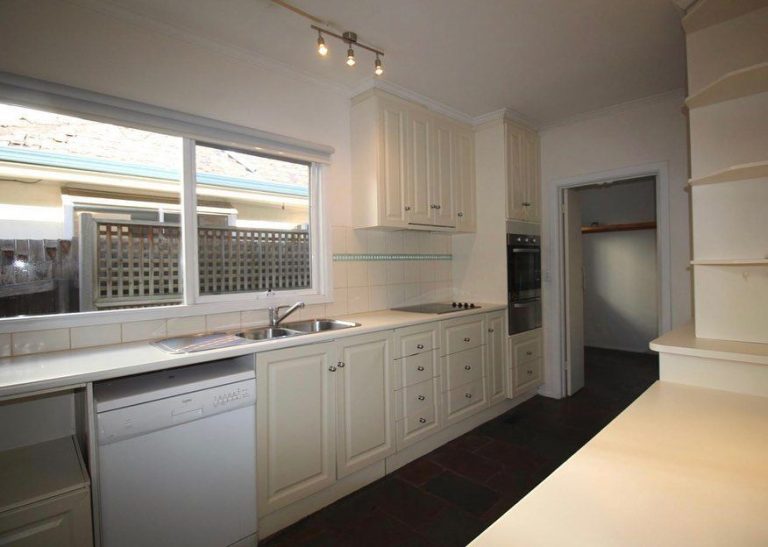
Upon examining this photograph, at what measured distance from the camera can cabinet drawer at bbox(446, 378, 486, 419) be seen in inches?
109

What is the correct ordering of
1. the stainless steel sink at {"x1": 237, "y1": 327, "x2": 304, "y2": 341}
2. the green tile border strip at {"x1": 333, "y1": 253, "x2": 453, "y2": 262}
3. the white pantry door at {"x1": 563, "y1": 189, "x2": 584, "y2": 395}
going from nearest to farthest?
the stainless steel sink at {"x1": 237, "y1": 327, "x2": 304, "y2": 341} < the green tile border strip at {"x1": 333, "y1": 253, "x2": 453, "y2": 262} < the white pantry door at {"x1": 563, "y1": 189, "x2": 584, "y2": 395}

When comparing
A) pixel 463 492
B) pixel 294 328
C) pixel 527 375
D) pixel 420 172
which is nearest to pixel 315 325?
pixel 294 328

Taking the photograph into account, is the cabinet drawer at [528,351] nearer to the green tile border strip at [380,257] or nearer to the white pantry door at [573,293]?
the white pantry door at [573,293]

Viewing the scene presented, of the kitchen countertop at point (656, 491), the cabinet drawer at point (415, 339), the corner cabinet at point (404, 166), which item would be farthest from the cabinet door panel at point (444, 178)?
the kitchen countertop at point (656, 491)

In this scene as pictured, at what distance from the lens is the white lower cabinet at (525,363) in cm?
330

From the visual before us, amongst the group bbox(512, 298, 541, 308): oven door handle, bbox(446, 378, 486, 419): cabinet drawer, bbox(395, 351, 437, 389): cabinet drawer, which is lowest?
bbox(446, 378, 486, 419): cabinet drawer

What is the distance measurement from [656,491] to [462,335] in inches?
82.5

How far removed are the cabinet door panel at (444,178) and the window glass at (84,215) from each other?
6.06ft

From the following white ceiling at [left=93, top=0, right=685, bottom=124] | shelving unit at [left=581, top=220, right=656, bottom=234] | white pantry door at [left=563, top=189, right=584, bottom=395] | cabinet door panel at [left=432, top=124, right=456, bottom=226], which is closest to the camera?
white ceiling at [left=93, top=0, right=685, bottom=124]

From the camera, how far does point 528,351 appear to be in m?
3.48

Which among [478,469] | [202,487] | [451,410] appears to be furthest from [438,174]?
[202,487]

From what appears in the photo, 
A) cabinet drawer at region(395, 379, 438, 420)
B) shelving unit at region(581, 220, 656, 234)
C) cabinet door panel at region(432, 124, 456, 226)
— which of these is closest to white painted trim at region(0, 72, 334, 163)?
cabinet door panel at region(432, 124, 456, 226)

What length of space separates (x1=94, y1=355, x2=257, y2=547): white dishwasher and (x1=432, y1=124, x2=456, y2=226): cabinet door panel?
76.5 inches

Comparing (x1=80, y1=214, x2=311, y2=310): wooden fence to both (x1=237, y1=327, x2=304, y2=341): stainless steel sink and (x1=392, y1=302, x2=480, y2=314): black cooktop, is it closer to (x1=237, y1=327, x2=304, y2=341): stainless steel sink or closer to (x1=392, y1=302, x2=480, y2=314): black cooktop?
(x1=237, y1=327, x2=304, y2=341): stainless steel sink
